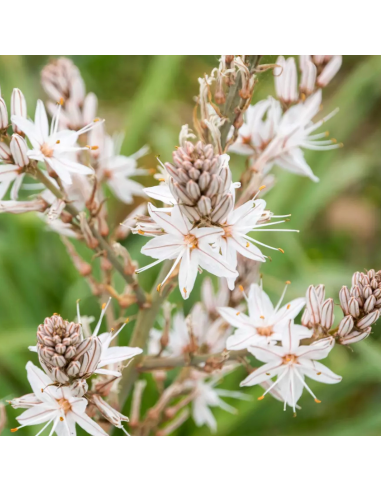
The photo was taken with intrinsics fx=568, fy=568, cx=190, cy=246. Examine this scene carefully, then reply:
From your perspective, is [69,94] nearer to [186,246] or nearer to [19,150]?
[19,150]

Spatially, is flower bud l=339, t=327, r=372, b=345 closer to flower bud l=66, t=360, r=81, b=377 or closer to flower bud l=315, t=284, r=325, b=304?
flower bud l=315, t=284, r=325, b=304

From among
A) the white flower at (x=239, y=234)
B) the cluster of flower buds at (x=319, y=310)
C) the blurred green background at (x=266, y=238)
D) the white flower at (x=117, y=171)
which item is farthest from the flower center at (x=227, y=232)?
the blurred green background at (x=266, y=238)

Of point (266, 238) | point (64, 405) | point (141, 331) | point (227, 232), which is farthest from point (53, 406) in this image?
point (266, 238)

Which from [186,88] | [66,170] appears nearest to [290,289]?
[186,88]

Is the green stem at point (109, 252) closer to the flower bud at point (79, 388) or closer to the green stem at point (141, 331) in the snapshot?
the green stem at point (141, 331)

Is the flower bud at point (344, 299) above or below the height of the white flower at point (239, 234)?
below

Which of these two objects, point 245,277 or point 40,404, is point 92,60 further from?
point 40,404
